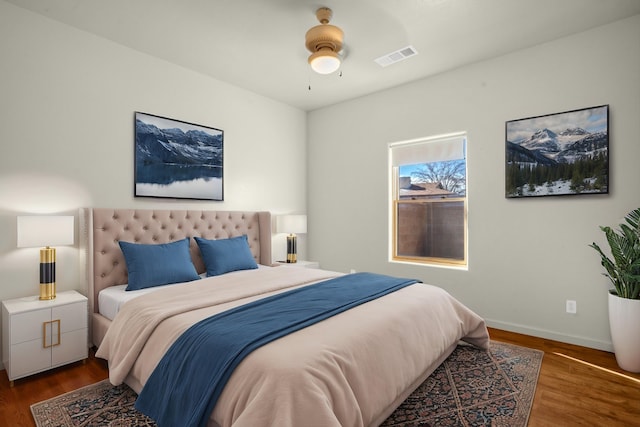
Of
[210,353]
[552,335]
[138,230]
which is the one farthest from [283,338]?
[552,335]

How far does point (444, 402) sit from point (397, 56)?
3.06 meters

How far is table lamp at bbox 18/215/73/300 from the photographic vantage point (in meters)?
2.41

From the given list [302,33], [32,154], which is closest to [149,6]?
[302,33]

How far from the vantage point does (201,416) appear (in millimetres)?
1433

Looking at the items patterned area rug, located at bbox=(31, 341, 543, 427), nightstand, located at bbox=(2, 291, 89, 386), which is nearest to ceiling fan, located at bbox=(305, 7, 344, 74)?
patterned area rug, located at bbox=(31, 341, 543, 427)

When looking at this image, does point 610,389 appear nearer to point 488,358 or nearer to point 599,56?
point 488,358

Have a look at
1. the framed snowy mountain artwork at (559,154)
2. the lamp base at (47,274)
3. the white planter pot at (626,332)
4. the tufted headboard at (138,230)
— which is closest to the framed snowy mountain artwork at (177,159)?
the tufted headboard at (138,230)

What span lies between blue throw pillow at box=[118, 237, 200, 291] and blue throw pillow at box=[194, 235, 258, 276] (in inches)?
10.9

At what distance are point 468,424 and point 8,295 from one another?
3363 mm

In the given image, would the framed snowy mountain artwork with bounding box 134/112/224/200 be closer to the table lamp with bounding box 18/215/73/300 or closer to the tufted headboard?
the tufted headboard

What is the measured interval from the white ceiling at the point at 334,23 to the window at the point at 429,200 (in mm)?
907

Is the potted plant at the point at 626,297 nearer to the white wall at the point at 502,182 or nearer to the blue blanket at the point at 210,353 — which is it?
the white wall at the point at 502,182

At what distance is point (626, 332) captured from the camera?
2531 millimetres

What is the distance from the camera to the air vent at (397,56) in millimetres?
3285
